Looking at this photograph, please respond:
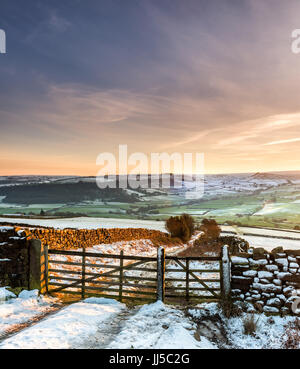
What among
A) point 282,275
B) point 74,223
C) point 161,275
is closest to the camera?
point 282,275

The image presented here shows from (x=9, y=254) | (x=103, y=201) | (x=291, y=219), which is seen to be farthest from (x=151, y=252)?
(x=103, y=201)

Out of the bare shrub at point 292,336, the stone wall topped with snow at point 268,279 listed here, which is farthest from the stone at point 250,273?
the bare shrub at point 292,336

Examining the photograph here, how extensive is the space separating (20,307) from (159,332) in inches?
198

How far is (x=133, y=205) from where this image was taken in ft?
239

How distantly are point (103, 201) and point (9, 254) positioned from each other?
228 ft

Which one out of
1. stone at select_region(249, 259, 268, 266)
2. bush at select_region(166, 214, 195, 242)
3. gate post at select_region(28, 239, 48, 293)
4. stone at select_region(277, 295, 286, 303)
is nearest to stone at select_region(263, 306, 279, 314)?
stone at select_region(277, 295, 286, 303)

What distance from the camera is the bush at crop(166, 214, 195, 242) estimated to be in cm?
3269

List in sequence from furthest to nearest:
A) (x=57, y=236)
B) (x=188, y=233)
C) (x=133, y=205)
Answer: (x=133, y=205) → (x=188, y=233) → (x=57, y=236)

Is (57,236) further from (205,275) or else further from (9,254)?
(205,275)

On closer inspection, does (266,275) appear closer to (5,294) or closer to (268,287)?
(268,287)

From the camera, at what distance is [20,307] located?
9.08 metres

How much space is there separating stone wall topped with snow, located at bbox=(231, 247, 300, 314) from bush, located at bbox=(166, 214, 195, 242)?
76.6 feet

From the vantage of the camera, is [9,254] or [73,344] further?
[9,254]

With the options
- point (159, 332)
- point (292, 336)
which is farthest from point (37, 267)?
point (292, 336)
